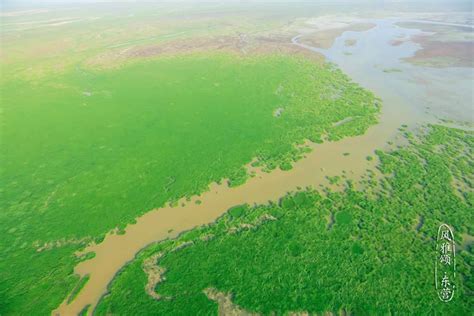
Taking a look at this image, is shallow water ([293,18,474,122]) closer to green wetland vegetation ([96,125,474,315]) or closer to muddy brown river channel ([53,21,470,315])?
muddy brown river channel ([53,21,470,315])

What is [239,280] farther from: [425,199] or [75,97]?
[75,97]

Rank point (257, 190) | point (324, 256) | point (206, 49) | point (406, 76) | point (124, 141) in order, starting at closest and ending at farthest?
point (324, 256), point (257, 190), point (124, 141), point (406, 76), point (206, 49)

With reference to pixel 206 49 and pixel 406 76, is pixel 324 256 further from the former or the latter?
pixel 206 49

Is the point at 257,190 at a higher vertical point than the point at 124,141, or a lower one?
lower

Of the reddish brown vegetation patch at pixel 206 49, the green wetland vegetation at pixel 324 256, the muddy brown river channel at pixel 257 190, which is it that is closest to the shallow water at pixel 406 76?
the muddy brown river channel at pixel 257 190

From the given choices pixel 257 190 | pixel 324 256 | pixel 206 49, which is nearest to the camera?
pixel 324 256

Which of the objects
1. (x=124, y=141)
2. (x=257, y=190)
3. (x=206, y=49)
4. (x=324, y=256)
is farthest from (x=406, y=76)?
(x=124, y=141)

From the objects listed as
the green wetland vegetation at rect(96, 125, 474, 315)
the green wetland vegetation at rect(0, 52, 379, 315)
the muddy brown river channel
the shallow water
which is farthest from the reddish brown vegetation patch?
the green wetland vegetation at rect(96, 125, 474, 315)

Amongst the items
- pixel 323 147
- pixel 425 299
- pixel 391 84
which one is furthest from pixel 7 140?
pixel 391 84
